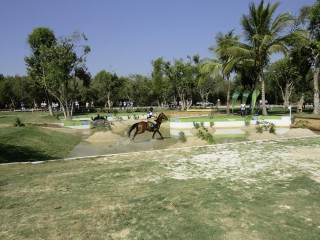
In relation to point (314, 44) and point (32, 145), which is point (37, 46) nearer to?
point (32, 145)

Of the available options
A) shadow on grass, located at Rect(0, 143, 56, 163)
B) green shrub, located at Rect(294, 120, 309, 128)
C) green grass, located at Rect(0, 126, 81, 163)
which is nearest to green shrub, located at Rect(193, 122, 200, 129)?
green shrub, located at Rect(294, 120, 309, 128)

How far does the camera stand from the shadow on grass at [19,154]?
49.7 feet

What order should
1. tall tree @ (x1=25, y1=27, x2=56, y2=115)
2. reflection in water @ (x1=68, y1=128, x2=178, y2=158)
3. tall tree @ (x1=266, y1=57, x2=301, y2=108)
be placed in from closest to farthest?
reflection in water @ (x1=68, y1=128, x2=178, y2=158) < tall tree @ (x1=25, y1=27, x2=56, y2=115) < tall tree @ (x1=266, y1=57, x2=301, y2=108)

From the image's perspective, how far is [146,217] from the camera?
664 centimetres

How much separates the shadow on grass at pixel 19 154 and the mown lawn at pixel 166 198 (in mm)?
2784

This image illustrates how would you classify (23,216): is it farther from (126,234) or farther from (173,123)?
(173,123)

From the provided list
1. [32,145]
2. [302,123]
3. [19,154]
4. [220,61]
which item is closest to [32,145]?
[32,145]

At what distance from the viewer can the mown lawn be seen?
6.03m

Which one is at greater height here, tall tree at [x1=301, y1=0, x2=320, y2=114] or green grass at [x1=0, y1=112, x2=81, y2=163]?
tall tree at [x1=301, y1=0, x2=320, y2=114]

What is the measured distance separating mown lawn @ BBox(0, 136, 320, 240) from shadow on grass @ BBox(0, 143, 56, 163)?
2.78 metres

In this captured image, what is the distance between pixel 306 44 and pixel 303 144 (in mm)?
22519

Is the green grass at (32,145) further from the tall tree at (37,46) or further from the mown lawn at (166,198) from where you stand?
the tall tree at (37,46)

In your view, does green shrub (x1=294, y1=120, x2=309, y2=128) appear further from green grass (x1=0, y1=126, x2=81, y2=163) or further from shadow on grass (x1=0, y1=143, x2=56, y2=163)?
shadow on grass (x1=0, y1=143, x2=56, y2=163)

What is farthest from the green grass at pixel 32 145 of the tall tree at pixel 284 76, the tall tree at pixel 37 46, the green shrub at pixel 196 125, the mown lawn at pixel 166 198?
the tall tree at pixel 284 76
